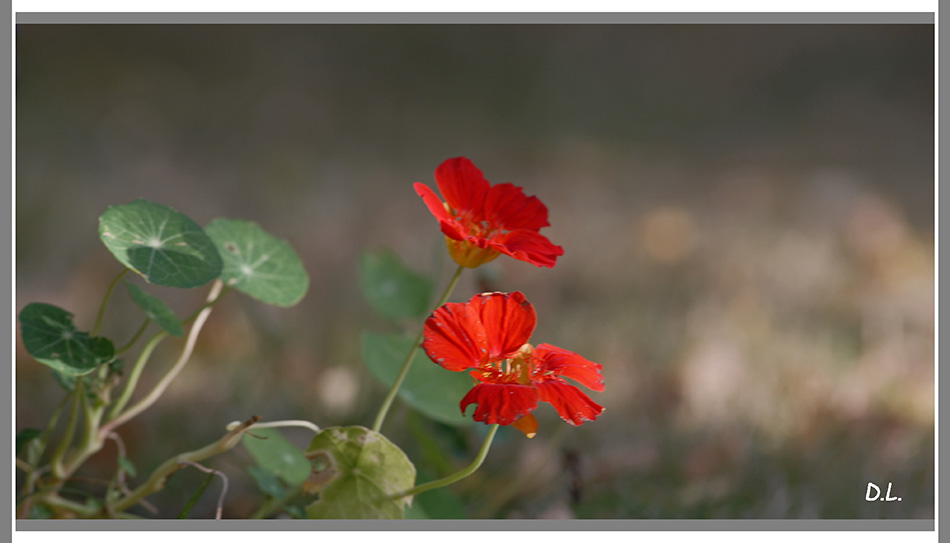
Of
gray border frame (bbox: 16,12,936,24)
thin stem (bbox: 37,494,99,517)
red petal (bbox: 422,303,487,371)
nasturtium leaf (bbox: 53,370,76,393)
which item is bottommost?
thin stem (bbox: 37,494,99,517)

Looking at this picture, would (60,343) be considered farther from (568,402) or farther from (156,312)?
(568,402)

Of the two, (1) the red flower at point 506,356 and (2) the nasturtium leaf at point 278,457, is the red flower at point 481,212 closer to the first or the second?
→ (1) the red flower at point 506,356

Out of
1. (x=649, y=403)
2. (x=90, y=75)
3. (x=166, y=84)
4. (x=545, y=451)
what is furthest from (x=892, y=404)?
(x=90, y=75)

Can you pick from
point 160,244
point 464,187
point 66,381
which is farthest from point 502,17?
point 66,381

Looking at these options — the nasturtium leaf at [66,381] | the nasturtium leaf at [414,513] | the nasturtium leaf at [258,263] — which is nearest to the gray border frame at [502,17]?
the nasturtium leaf at [258,263]

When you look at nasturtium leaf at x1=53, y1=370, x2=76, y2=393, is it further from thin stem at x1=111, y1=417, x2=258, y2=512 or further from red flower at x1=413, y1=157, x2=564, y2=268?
red flower at x1=413, y1=157, x2=564, y2=268

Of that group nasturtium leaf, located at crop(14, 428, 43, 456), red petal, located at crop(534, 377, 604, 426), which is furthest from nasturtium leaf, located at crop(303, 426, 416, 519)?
nasturtium leaf, located at crop(14, 428, 43, 456)
